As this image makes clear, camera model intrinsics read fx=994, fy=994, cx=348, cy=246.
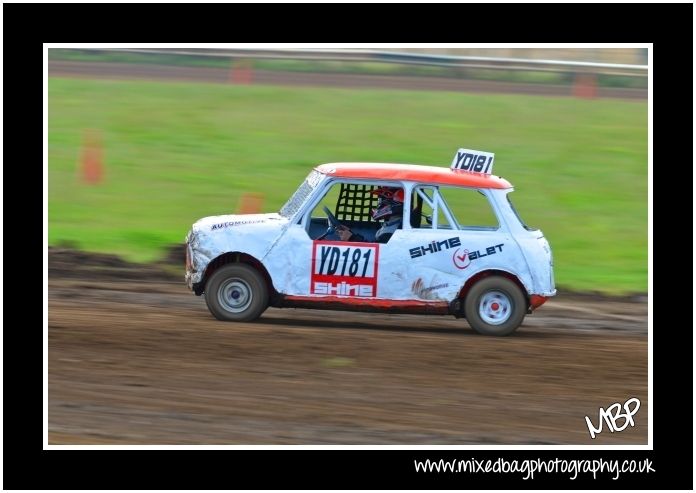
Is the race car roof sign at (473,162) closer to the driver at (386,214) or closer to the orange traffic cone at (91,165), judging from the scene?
the driver at (386,214)

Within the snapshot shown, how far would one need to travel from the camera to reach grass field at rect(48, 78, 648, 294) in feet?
50.4

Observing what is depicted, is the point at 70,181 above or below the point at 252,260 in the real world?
above

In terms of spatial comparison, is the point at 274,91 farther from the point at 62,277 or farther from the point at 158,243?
the point at 62,277

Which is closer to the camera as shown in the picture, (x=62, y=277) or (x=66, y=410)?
(x=66, y=410)

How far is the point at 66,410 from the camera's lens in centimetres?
815

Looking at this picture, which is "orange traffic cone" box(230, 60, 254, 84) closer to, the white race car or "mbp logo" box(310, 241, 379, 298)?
the white race car

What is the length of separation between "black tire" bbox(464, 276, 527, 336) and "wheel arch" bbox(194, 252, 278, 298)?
7.11ft

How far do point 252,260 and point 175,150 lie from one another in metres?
8.38

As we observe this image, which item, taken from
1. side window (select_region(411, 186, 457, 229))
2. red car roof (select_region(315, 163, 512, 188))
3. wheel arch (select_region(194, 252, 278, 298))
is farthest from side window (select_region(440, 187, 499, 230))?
wheel arch (select_region(194, 252, 278, 298))

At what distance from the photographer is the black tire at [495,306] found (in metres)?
10.9

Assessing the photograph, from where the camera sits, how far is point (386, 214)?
11.2 m

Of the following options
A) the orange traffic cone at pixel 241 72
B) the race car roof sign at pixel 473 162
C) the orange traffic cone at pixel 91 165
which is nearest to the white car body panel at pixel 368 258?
the race car roof sign at pixel 473 162

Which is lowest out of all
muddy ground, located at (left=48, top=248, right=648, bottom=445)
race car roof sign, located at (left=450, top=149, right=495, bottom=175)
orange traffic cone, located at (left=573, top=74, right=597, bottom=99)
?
muddy ground, located at (left=48, top=248, right=648, bottom=445)

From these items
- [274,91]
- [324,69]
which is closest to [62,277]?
[274,91]
